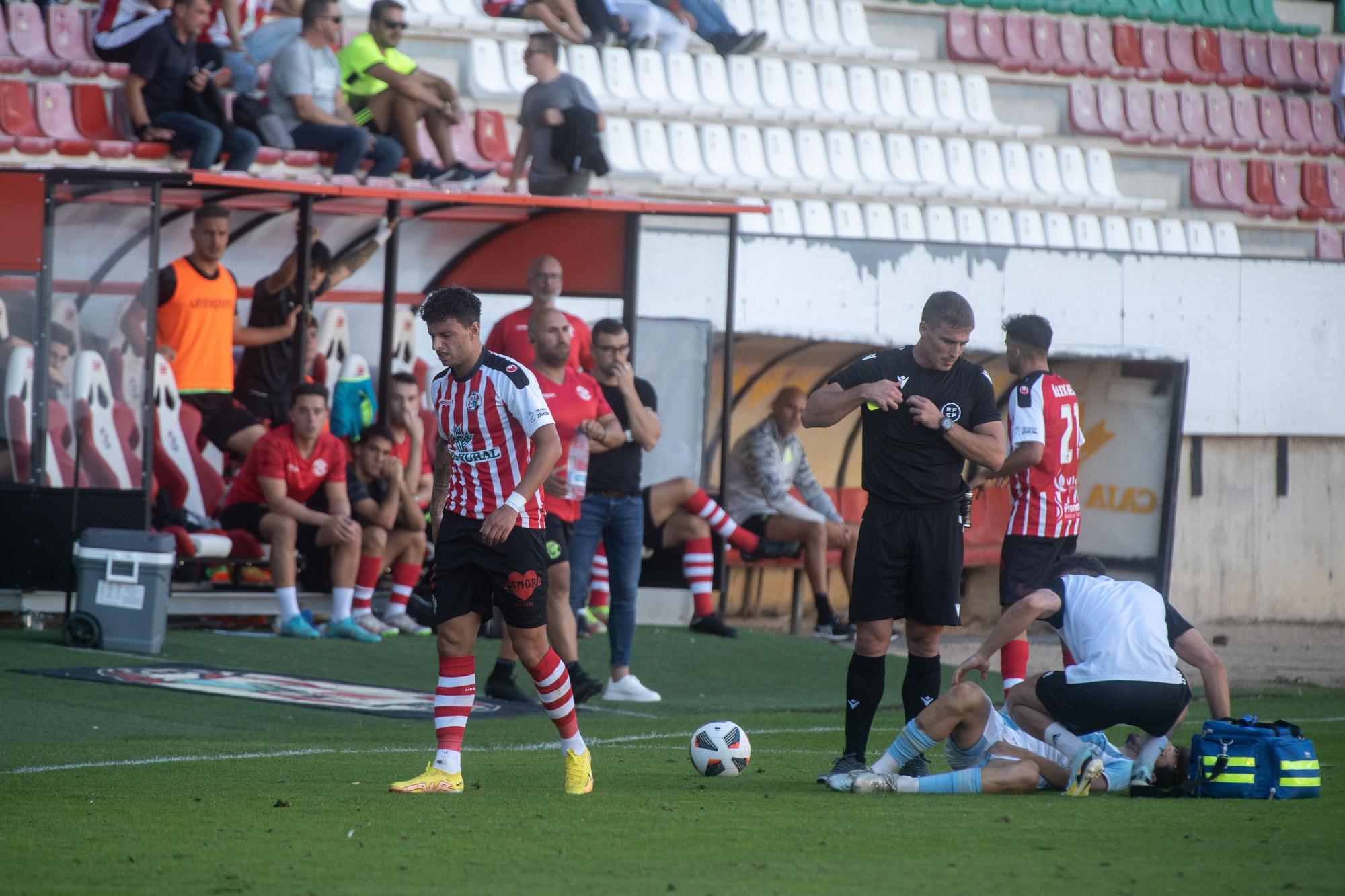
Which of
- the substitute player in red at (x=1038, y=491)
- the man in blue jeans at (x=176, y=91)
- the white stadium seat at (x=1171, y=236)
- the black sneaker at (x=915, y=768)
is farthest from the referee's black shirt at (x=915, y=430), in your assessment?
the white stadium seat at (x=1171, y=236)

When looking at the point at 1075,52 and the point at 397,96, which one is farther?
the point at 1075,52

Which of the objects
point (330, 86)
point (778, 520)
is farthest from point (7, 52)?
point (778, 520)

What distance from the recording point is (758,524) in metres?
13.8

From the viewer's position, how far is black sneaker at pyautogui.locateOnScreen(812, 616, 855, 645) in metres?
13.2

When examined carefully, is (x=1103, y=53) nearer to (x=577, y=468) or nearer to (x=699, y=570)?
(x=699, y=570)

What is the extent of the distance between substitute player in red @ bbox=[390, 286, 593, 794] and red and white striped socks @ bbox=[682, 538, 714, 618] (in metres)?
6.33

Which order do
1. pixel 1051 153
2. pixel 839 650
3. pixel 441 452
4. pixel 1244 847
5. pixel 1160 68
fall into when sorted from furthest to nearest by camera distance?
pixel 1160 68, pixel 1051 153, pixel 839 650, pixel 441 452, pixel 1244 847

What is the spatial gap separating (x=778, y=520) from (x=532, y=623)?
25.1ft

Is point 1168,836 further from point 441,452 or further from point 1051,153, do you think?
point 1051,153

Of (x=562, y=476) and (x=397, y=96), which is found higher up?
(x=397, y=96)

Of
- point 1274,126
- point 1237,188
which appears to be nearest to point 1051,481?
point 1237,188

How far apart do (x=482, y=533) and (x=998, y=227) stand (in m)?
13.2

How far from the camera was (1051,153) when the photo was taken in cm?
1950

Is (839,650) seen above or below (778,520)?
below
